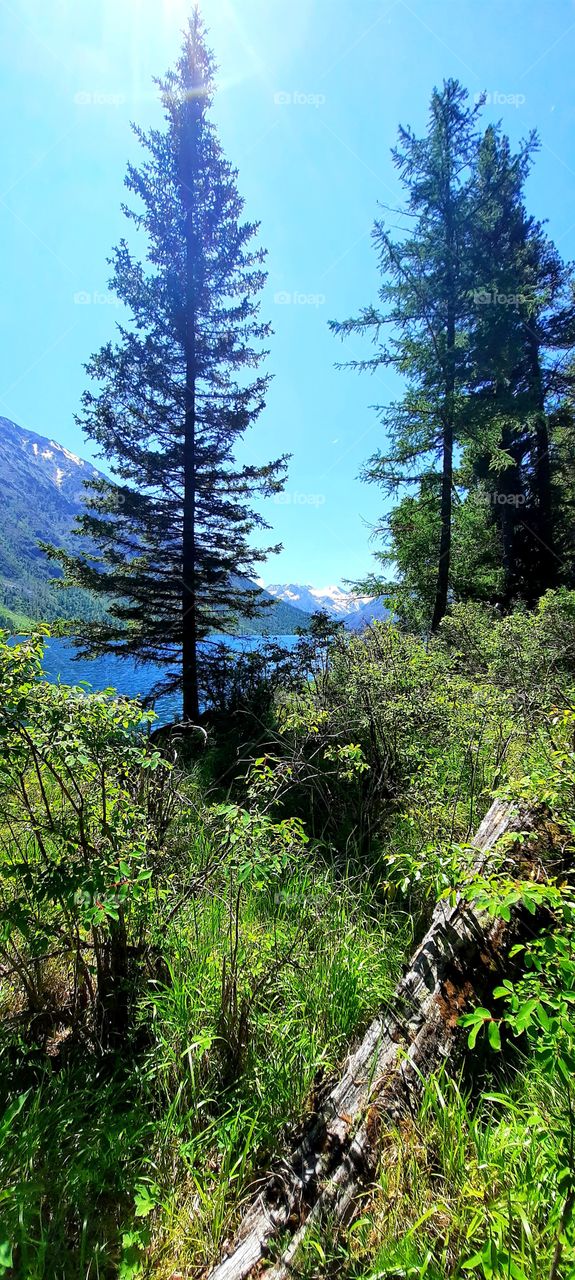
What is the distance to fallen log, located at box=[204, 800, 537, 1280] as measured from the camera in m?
1.49

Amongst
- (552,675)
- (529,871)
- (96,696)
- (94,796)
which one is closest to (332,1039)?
(529,871)

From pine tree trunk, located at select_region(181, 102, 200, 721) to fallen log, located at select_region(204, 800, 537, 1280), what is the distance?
729cm

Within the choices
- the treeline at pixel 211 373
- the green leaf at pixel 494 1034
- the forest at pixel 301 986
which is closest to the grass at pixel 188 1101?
the forest at pixel 301 986

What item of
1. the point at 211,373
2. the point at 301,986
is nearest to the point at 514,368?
the point at 211,373

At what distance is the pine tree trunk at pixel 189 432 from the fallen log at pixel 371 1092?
23.9 ft

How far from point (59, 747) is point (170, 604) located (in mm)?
7827

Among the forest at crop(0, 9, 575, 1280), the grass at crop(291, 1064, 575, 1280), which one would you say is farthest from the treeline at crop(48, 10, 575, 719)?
the grass at crop(291, 1064, 575, 1280)

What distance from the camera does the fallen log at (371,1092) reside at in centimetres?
149

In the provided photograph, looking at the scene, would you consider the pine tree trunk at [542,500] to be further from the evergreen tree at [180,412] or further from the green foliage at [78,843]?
the green foliage at [78,843]

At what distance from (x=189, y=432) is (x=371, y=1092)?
1049 cm

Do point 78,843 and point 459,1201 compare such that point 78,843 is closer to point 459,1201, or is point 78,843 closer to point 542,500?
point 459,1201

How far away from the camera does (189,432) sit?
969 cm

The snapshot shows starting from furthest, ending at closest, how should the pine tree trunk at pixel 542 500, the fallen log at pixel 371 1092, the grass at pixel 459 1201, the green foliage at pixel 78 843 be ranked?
the pine tree trunk at pixel 542 500, the green foliage at pixel 78 843, the fallen log at pixel 371 1092, the grass at pixel 459 1201

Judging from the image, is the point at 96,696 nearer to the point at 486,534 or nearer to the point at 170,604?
the point at 170,604
